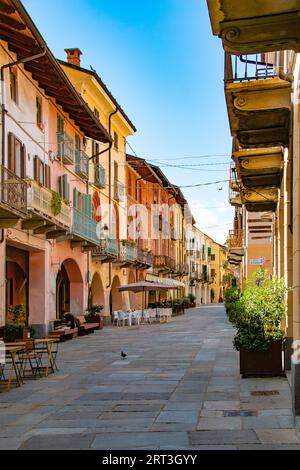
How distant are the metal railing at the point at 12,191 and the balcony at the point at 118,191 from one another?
17.1m

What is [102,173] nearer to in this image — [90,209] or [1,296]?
[90,209]

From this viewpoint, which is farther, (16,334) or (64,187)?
(64,187)

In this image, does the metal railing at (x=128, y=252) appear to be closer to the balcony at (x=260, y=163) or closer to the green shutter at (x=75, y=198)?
the green shutter at (x=75, y=198)

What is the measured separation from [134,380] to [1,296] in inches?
304

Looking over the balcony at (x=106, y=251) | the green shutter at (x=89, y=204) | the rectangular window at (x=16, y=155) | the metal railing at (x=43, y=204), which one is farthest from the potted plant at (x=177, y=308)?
the rectangular window at (x=16, y=155)

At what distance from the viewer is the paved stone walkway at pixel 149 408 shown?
6652 millimetres

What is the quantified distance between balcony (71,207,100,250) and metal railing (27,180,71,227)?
1871 millimetres

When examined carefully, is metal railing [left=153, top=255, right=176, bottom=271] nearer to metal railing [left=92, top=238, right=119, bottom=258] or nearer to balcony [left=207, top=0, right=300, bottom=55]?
metal railing [left=92, top=238, right=119, bottom=258]

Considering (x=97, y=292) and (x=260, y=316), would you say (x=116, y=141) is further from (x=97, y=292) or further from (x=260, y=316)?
(x=260, y=316)

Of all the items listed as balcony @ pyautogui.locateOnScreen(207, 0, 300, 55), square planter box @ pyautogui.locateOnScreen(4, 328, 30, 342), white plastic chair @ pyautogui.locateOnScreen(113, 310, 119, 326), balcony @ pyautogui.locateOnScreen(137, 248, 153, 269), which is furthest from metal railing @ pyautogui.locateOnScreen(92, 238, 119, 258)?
balcony @ pyautogui.locateOnScreen(207, 0, 300, 55)

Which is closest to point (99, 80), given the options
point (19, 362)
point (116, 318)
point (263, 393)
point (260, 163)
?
point (116, 318)

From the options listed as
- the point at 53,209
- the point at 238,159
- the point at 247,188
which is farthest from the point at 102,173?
the point at 238,159

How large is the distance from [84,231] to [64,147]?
3.54 metres

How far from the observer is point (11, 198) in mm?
16266
